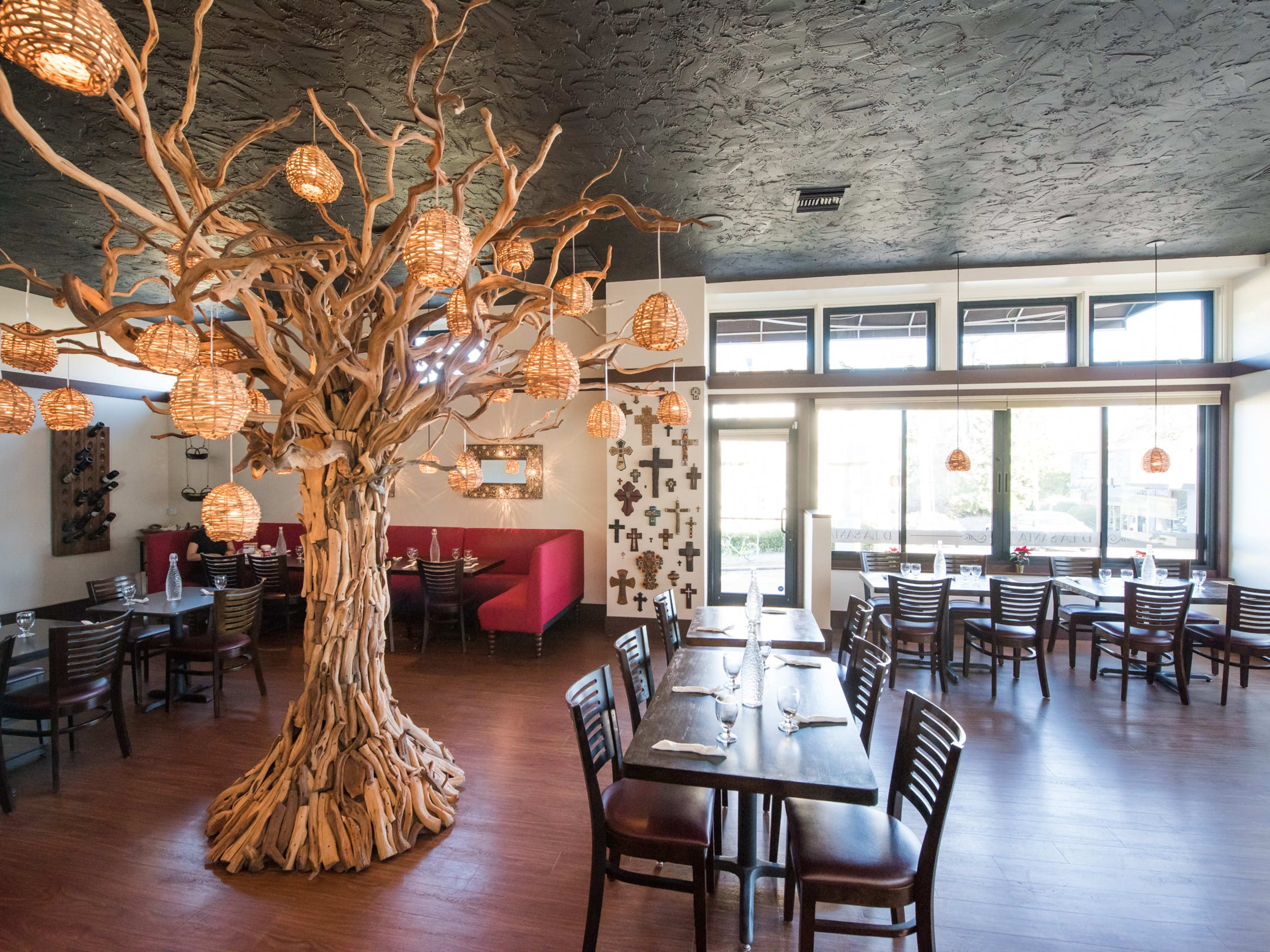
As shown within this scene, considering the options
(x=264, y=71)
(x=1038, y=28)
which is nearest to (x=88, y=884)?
(x=264, y=71)

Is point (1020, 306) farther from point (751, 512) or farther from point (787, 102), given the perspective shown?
point (787, 102)

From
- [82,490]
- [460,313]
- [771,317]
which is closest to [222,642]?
[460,313]

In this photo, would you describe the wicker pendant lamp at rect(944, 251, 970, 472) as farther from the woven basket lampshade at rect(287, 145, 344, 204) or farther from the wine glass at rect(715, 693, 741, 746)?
the woven basket lampshade at rect(287, 145, 344, 204)

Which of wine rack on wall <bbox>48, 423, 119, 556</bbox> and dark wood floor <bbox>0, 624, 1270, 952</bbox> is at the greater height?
wine rack on wall <bbox>48, 423, 119, 556</bbox>

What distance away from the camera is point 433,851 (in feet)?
9.19

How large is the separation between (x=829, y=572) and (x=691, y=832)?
14.8ft

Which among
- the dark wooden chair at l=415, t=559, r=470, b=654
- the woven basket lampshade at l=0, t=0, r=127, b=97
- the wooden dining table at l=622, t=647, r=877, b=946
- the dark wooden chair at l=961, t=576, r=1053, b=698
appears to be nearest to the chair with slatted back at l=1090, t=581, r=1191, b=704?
the dark wooden chair at l=961, t=576, r=1053, b=698

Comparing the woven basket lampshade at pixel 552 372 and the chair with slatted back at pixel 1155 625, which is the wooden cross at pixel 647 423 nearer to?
the woven basket lampshade at pixel 552 372

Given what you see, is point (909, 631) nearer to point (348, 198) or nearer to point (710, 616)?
point (710, 616)

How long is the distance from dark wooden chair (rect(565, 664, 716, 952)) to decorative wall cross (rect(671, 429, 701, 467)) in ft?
13.9

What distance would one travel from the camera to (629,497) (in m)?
6.53

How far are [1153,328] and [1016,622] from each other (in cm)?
402

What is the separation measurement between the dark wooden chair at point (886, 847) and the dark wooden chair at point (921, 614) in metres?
2.81

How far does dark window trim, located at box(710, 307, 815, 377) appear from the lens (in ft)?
22.6
